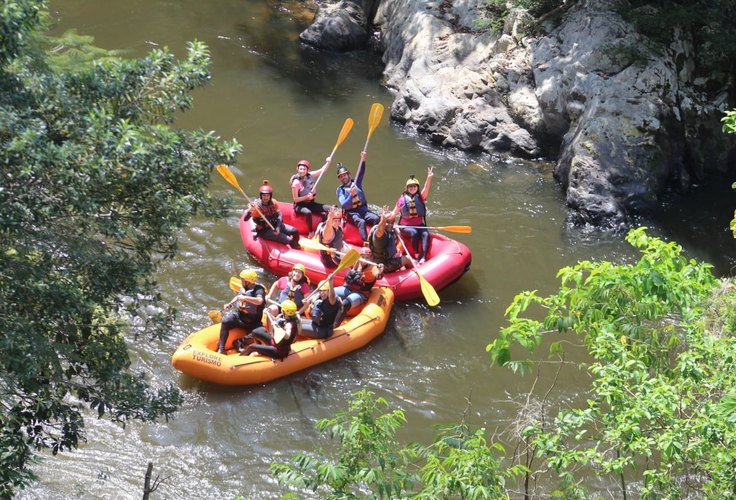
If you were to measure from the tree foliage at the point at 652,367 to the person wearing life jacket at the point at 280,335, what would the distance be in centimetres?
357

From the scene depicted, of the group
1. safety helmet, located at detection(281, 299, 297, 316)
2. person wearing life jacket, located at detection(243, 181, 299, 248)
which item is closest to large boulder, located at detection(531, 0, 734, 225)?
person wearing life jacket, located at detection(243, 181, 299, 248)

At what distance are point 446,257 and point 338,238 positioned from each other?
1.27m

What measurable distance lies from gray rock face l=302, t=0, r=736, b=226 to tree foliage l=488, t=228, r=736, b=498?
6.39m

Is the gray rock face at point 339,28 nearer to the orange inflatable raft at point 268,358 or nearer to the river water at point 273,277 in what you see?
the river water at point 273,277

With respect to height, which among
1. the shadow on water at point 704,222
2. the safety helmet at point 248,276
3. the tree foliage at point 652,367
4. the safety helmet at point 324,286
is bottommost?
the safety helmet at point 324,286

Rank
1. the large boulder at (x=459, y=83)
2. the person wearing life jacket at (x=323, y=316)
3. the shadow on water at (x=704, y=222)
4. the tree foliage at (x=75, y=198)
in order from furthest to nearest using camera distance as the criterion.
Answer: the large boulder at (x=459, y=83)
the shadow on water at (x=704, y=222)
the person wearing life jacket at (x=323, y=316)
the tree foliage at (x=75, y=198)

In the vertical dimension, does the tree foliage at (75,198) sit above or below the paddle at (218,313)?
above

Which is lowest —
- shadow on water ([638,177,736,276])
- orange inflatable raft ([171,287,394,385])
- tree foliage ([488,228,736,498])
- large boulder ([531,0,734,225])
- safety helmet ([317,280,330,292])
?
orange inflatable raft ([171,287,394,385])

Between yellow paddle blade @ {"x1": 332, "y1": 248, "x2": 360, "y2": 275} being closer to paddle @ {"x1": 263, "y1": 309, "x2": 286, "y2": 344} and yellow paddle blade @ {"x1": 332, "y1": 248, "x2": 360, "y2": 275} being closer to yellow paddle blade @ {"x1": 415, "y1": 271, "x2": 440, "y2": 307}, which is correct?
yellow paddle blade @ {"x1": 415, "y1": 271, "x2": 440, "y2": 307}

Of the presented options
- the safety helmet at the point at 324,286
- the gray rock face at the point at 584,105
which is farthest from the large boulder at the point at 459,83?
the safety helmet at the point at 324,286

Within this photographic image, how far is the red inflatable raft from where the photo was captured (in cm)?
948

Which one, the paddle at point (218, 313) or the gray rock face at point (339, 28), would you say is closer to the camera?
the paddle at point (218, 313)

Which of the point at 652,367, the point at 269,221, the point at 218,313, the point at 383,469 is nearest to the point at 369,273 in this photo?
the point at 269,221

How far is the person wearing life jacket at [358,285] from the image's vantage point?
9078 millimetres
